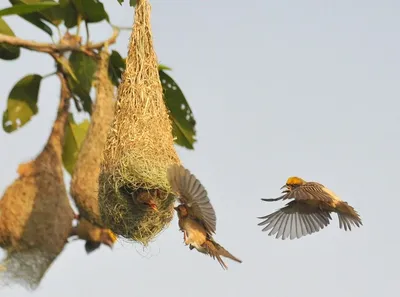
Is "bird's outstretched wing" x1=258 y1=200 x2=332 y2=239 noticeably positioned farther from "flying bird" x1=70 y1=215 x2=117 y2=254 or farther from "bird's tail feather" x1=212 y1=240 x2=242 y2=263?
"flying bird" x1=70 y1=215 x2=117 y2=254

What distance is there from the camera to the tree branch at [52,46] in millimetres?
3945

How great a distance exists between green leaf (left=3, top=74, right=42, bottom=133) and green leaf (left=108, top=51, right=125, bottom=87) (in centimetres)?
42

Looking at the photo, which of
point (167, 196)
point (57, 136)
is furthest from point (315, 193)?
point (57, 136)

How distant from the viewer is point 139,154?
11.6ft

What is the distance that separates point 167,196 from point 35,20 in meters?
1.46

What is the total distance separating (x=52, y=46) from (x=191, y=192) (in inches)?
50.9

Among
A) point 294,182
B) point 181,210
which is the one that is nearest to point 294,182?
point 294,182

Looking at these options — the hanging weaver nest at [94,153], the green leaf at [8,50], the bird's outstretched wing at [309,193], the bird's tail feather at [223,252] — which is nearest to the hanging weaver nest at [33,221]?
the hanging weaver nest at [94,153]

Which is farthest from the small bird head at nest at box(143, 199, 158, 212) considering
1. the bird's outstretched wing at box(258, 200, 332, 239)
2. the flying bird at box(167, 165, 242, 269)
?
the bird's outstretched wing at box(258, 200, 332, 239)

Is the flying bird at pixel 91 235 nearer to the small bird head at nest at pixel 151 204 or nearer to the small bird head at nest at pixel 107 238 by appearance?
the small bird head at nest at pixel 107 238

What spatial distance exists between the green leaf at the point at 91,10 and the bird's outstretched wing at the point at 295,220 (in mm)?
1196

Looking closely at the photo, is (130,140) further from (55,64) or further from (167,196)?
(55,64)

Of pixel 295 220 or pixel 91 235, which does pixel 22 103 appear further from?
pixel 295 220

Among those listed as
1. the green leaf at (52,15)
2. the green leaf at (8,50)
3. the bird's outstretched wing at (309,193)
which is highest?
the green leaf at (52,15)
